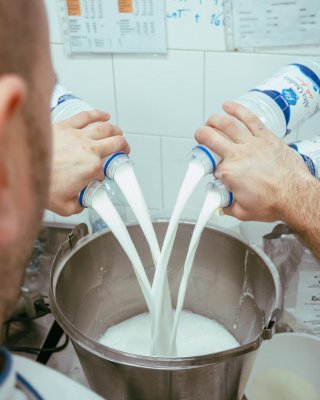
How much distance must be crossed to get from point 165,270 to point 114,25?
1.60 ft

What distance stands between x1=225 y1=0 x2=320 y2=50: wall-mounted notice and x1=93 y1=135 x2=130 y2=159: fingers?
1.08 feet

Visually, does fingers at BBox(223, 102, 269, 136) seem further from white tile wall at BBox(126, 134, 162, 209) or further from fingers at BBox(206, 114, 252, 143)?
white tile wall at BBox(126, 134, 162, 209)

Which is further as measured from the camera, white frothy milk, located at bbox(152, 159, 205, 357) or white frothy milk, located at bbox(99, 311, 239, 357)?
white frothy milk, located at bbox(99, 311, 239, 357)

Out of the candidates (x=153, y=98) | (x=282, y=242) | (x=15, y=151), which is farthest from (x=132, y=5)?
(x=15, y=151)

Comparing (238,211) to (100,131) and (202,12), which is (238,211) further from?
(202,12)

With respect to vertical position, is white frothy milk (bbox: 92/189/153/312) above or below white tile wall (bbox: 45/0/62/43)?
below

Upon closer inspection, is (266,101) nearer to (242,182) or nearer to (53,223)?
(242,182)

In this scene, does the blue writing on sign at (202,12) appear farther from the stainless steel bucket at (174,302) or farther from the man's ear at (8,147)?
the man's ear at (8,147)

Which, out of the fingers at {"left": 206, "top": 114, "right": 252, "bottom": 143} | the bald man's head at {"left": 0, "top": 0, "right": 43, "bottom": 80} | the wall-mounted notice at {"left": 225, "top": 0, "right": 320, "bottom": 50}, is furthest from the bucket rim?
the wall-mounted notice at {"left": 225, "top": 0, "right": 320, "bottom": 50}

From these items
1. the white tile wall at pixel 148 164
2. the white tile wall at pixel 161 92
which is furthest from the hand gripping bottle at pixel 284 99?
the white tile wall at pixel 148 164

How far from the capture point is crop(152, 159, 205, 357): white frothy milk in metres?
0.64

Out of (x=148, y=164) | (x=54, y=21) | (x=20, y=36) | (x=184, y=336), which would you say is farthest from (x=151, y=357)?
(x=54, y=21)

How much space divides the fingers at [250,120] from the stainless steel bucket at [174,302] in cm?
19

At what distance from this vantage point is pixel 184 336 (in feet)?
2.62
